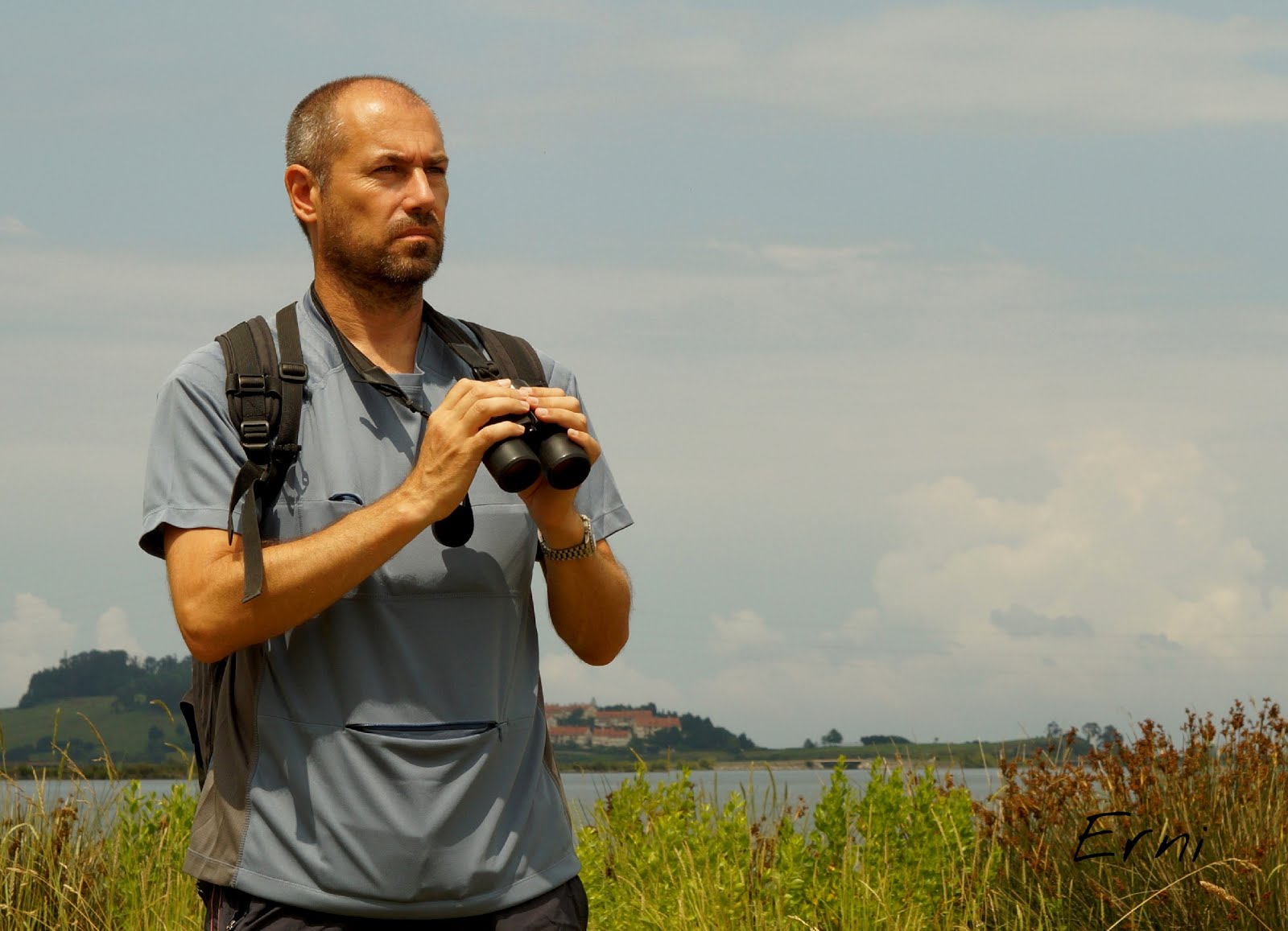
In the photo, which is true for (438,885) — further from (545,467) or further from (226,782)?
(545,467)

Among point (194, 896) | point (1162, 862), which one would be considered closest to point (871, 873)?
point (1162, 862)

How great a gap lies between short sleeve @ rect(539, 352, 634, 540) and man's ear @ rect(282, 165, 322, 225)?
0.58m

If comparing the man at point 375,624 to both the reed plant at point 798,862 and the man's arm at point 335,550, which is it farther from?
the reed plant at point 798,862

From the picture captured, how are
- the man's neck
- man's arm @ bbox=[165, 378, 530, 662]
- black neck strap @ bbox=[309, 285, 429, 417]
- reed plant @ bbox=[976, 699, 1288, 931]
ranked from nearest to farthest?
man's arm @ bbox=[165, 378, 530, 662] → black neck strap @ bbox=[309, 285, 429, 417] → the man's neck → reed plant @ bbox=[976, 699, 1288, 931]

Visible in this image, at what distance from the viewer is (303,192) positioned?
2.95 m

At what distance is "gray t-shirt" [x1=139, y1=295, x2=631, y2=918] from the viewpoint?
2504 millimetres

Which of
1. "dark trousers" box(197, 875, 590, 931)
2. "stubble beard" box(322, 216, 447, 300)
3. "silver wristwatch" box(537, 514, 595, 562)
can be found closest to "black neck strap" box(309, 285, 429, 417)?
"stubble beard" box(322, 216, 447, 300)

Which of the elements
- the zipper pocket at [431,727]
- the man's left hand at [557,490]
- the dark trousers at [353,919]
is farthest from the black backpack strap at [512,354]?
the dark trousers at [353,919]

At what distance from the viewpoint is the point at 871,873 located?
6.31m

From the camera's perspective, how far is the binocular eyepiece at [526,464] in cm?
251

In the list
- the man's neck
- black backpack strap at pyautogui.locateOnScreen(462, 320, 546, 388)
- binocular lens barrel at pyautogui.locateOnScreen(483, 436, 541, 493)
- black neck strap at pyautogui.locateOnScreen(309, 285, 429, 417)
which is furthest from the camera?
black backpack strap at pyautogui.locateOnScreen(462, 320, 546, 388)

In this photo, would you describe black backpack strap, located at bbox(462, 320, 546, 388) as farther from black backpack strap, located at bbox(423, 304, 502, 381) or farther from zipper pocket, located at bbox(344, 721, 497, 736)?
zipper pocket, located at bbox(344, 721, 497, 736)

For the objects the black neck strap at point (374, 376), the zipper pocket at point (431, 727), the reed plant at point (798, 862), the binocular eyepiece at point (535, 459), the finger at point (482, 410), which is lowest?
the reed plant at point (798, 862)

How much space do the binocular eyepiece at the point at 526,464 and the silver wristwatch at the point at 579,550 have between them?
0.55 ft
